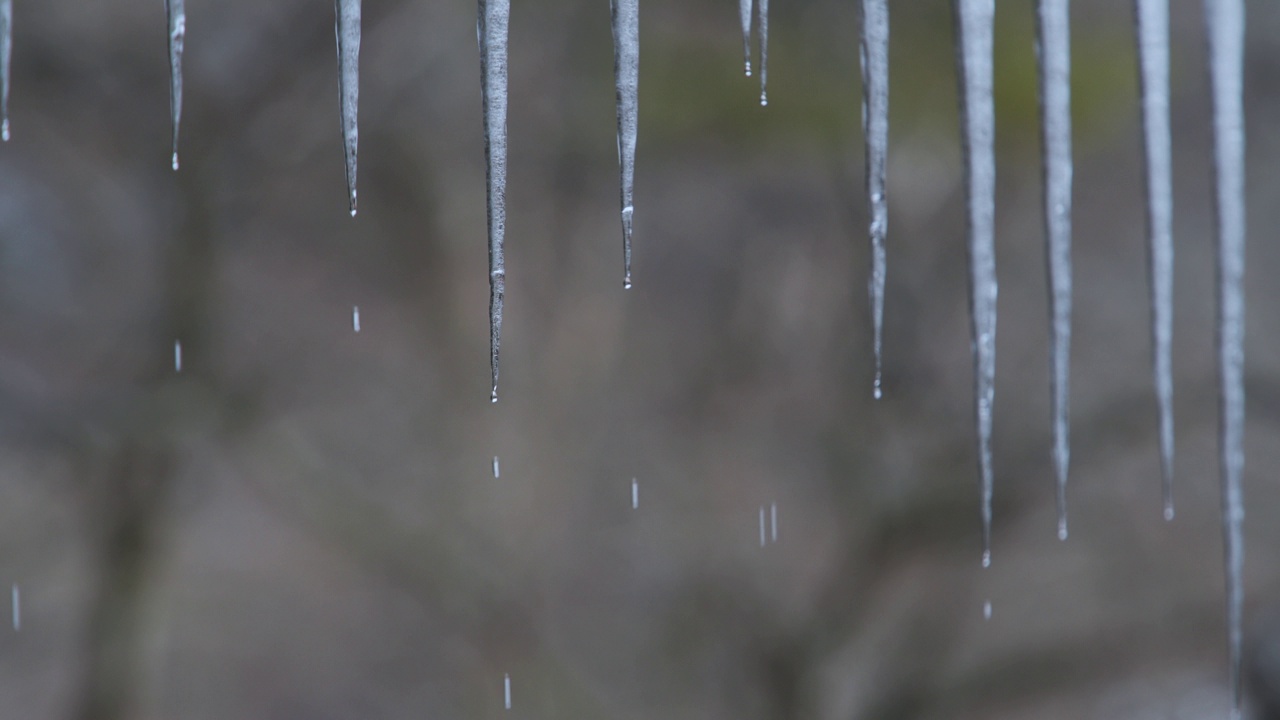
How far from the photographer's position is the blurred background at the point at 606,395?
218cm

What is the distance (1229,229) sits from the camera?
88cm

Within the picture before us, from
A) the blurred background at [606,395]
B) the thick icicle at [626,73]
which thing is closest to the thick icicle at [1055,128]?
the thick icicle at [626,73]

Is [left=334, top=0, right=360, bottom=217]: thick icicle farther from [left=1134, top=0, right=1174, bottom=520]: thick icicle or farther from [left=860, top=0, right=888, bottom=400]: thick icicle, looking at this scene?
[left=1134, top=0, right=1174, bottom=520]: thick icicle

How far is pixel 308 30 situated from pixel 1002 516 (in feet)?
5.97

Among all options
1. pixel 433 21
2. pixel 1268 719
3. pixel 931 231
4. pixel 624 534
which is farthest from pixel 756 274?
pixel 1268 719

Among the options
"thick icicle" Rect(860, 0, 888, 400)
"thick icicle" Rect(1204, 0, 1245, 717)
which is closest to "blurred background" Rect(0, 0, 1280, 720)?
"thick icicle" Rect(1204, 0, 1245, 717)

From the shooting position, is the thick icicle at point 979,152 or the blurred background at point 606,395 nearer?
the thick icicle at point 979,152

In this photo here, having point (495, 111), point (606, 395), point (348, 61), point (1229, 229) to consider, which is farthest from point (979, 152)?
point (606, 395)

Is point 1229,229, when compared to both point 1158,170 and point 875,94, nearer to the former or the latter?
point 1158,170

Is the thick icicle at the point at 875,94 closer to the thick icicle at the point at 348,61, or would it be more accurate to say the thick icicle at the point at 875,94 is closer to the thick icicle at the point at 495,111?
the thick icicle at the point at 495,111

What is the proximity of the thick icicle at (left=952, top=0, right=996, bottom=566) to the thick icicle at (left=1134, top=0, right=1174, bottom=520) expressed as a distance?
12 centimetres

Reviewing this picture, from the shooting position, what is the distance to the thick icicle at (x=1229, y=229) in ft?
2.74

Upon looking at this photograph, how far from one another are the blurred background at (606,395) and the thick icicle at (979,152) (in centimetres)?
149

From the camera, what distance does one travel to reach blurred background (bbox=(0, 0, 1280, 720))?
7.14 ft
